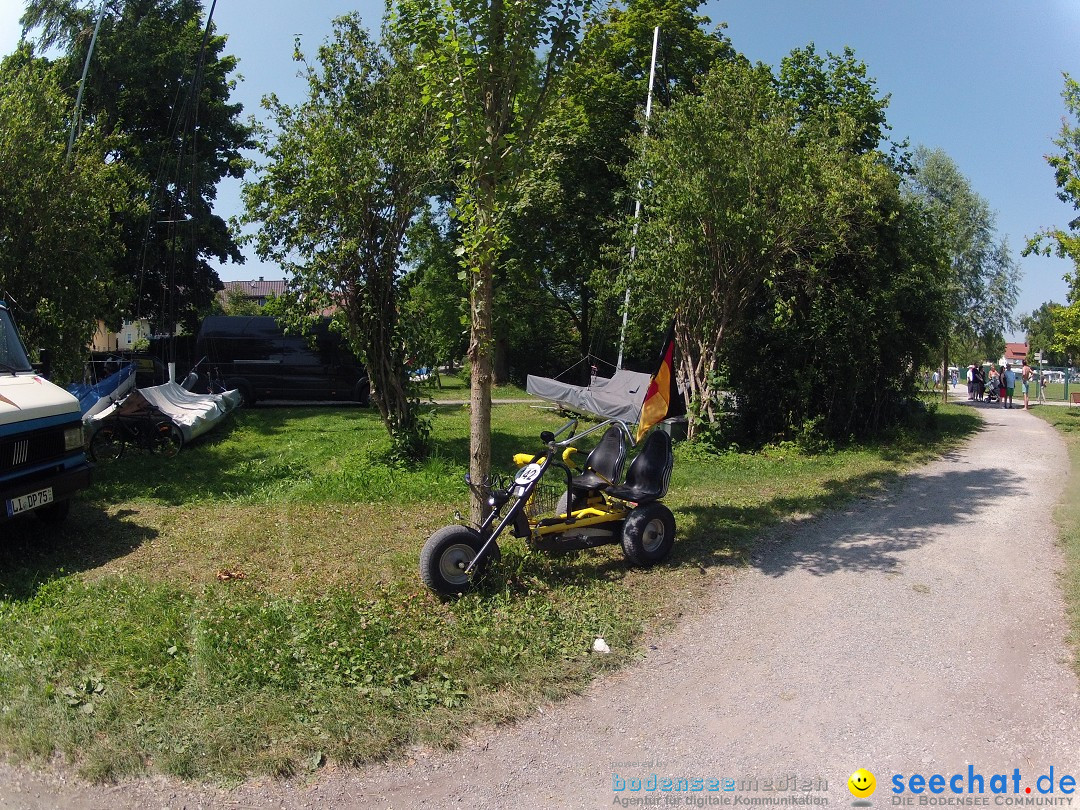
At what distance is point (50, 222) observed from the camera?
35.2 feet

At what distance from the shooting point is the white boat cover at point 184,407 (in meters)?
12.4

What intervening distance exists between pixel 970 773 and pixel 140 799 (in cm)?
384

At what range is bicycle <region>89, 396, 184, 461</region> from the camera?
1194 centimetres

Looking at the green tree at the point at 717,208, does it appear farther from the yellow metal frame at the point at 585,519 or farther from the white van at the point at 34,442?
the white van at the point at 34,442

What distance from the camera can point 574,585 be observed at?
20.1 feet

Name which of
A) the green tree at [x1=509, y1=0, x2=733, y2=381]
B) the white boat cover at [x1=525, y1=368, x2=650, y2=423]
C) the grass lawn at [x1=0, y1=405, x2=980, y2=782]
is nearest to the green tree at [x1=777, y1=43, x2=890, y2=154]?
the green tree at [x1=509, y1=0, x2=733, y2=381]

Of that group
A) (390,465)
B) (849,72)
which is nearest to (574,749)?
(390,465)

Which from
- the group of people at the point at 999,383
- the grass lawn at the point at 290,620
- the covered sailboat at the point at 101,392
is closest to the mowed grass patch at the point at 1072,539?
the grass lawn at the point at 290,620

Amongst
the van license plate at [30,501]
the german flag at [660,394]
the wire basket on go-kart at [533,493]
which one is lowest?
the van license plate at [30,501]

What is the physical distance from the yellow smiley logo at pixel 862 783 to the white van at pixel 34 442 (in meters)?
6.48

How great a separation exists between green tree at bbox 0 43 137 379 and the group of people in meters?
26.0

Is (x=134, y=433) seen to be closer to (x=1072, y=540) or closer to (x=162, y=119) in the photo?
(x=1072, y=540)

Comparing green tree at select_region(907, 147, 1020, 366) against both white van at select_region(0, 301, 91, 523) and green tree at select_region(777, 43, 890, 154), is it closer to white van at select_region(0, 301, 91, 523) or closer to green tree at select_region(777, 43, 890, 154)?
green tree at select_region(777, 43, 890, 154)

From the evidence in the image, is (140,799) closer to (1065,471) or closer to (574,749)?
(574,749)
